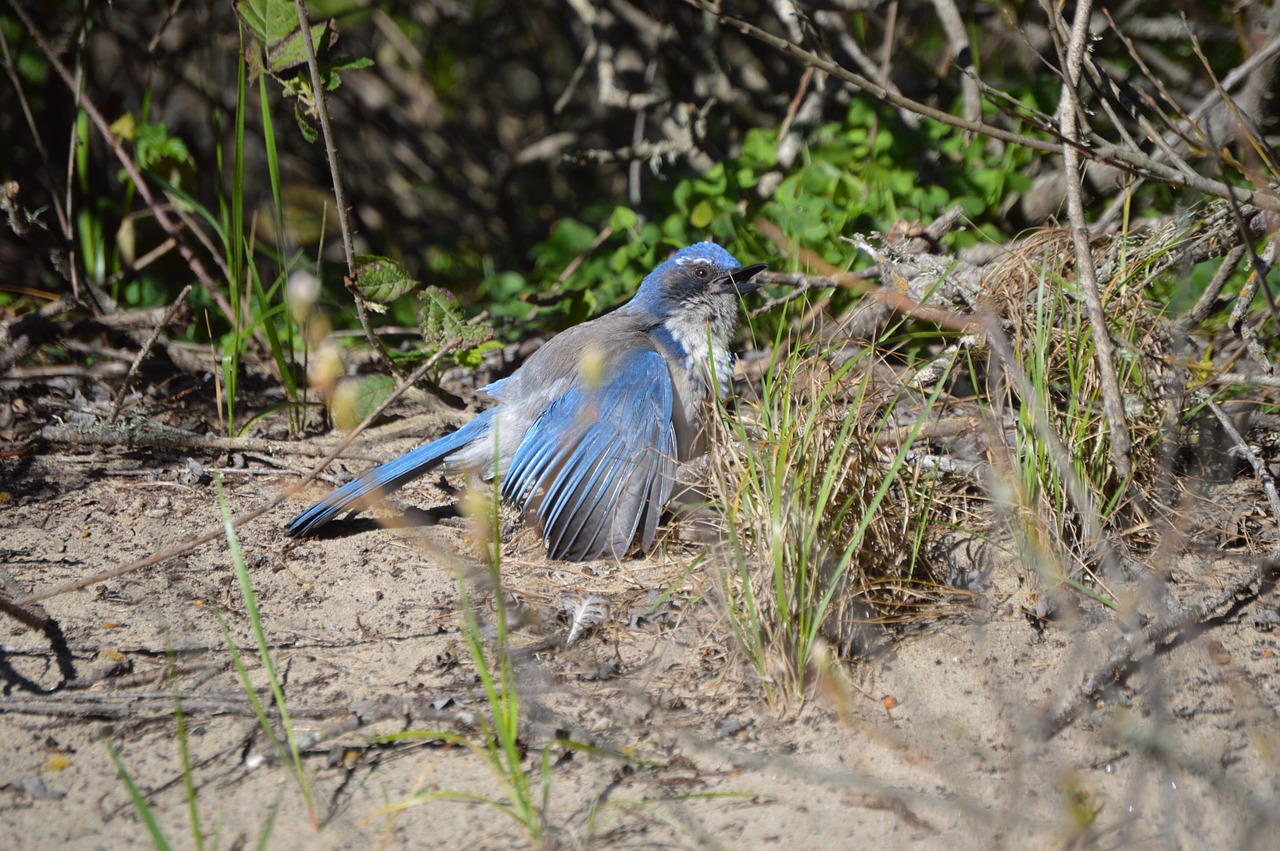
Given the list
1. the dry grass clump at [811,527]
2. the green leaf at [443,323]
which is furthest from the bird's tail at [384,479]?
the dry grass clump at [811,527]

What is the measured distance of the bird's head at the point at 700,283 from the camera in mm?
4172

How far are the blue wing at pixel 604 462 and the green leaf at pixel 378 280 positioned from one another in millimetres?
674

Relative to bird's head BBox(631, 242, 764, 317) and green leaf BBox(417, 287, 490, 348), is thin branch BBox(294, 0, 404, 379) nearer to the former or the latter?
green leaf BBox(417, 287, 490, 348)

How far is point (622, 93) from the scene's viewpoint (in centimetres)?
571

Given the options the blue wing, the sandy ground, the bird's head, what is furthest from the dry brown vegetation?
the bird's head

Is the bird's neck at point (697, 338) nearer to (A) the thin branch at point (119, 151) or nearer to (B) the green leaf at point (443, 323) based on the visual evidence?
(B) the green leaf at point (443, 323)

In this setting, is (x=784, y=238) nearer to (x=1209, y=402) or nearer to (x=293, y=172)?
(x=1209, y=402)

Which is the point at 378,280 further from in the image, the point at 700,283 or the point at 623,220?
the point at 623,220

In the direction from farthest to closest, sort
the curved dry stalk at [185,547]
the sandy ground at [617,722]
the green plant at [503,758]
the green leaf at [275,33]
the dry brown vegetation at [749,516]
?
1. the green leaf at [275,33]
2. the curved dry stalk at [185,547]
3. the dry brown vegetation at [749,516]
4. the sandy ground at [617,722]
5. the green plant at [503,758]

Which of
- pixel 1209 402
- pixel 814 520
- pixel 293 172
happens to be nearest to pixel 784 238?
pixel 1209 402

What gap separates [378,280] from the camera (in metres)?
3.72

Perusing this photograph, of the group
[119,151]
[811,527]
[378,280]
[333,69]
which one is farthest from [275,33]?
[811,527]

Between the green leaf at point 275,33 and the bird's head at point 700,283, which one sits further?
the bird's head at point 700,283

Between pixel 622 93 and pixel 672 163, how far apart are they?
49 centimetres
